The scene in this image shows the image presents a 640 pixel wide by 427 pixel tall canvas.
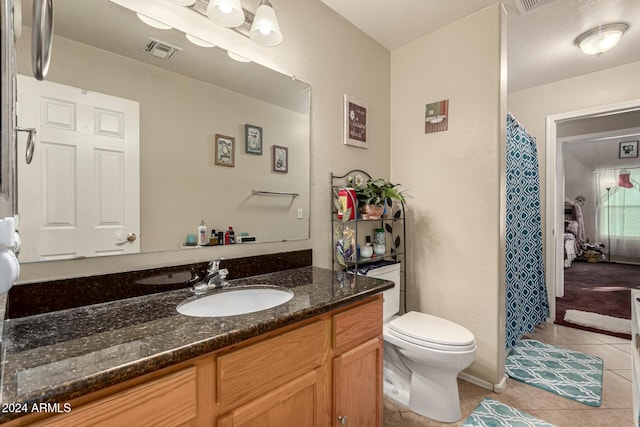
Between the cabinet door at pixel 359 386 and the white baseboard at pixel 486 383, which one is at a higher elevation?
the cabinet door at pixel 359 386

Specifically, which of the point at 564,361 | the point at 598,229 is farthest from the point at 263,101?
the point at 598,229

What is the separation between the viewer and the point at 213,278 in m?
1.28

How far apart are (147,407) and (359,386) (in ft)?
2.77

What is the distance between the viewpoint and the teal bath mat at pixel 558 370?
192cm

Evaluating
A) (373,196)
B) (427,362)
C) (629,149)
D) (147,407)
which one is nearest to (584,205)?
(629,149)

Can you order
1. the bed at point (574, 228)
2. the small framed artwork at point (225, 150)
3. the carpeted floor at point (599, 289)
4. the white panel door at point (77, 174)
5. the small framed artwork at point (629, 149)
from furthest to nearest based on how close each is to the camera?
the bed at point (574, 228)
the small framed artwork at point (629, 149)
the carpeted floor at point (599, 289)
the small framed artwork at point (225, 150)
the white panel door at point (77, 174)

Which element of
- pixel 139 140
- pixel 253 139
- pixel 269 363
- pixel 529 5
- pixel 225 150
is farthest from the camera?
pixel 529 5

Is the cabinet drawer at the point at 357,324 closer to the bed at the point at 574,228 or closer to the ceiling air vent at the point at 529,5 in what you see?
the ceiling air vent at the point at 529,5

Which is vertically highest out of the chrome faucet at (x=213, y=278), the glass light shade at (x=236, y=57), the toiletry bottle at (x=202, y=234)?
the glass light shade at (x=236, y=57)

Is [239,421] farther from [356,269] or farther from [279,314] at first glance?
[356,269]

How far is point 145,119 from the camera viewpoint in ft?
3.97

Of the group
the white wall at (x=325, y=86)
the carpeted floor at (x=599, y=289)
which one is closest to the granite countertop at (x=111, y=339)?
the white wall at (x=325, y=86)

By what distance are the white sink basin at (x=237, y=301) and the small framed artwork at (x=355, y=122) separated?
3.77ft

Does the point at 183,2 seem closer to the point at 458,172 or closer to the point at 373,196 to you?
the point at 373,196
